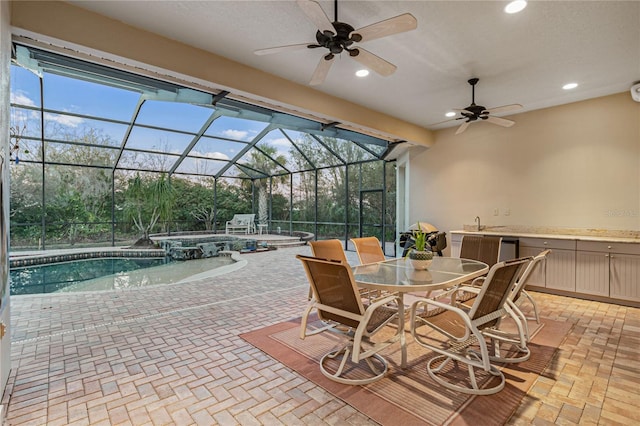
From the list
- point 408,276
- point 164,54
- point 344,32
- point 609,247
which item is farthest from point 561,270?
point 164,54

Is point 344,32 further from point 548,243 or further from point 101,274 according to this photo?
point 101,274

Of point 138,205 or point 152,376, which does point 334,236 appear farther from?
point 152,376

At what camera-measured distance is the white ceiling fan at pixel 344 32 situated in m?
2.16

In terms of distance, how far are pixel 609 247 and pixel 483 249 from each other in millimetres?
1803

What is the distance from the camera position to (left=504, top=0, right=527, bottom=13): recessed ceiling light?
2510 mm

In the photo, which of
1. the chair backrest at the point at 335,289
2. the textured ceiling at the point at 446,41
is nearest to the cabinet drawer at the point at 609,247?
the textured ceiling at the point at 446,41

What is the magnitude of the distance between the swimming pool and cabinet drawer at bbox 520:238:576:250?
618cm

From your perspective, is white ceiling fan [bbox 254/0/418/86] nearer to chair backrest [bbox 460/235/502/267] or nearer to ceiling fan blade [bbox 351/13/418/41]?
ceiling fan blade [bbox 351/13/418/41]

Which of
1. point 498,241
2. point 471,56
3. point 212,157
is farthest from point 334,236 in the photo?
point 471,56

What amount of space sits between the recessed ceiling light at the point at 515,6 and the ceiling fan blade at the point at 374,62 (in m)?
1.00

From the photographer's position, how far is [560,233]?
16.4 feet

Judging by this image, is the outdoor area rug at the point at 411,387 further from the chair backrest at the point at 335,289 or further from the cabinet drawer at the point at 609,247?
the cabinet drawer at the point at 609,247

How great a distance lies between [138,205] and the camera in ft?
32.8

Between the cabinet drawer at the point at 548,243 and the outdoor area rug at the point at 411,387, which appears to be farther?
the cabinet drawer at the point at 548,243
